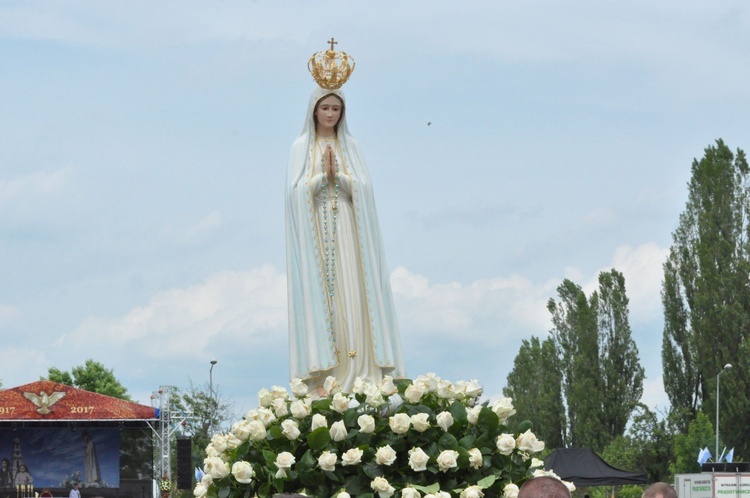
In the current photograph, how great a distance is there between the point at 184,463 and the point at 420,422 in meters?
34.1

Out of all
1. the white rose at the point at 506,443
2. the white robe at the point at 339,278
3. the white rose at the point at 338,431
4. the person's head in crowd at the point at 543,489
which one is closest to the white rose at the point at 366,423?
the white rose at the point at 338,431

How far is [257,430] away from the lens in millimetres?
8438

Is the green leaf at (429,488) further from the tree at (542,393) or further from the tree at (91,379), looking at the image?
the tree at (91,379)

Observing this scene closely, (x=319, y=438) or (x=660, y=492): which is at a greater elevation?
(x=319, y=438)

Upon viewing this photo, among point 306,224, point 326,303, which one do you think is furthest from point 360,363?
point 306,224

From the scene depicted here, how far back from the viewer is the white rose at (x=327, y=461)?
799 centimetres

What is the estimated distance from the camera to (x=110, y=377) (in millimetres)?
82875

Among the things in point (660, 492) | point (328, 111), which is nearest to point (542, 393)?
point (328, 111)

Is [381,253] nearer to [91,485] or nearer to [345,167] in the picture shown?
[345,167]

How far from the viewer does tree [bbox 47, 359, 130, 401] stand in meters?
80.4

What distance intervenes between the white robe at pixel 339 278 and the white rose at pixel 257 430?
2372 mm

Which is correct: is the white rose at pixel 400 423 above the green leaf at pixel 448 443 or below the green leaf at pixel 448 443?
above

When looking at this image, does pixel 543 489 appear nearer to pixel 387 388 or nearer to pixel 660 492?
pixel 660 492

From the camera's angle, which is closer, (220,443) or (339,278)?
(220,443)
